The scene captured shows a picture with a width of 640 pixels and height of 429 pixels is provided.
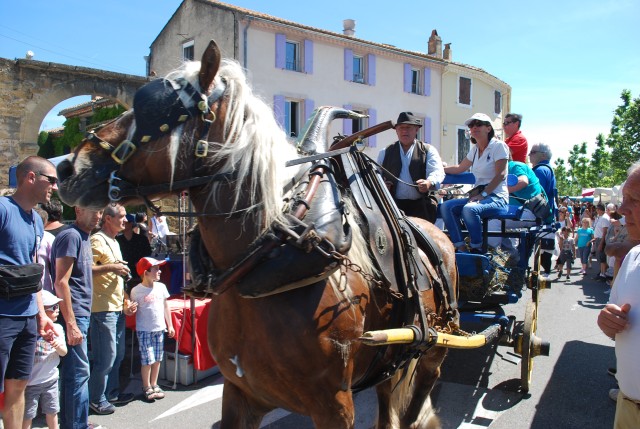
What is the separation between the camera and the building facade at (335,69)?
18.8 m

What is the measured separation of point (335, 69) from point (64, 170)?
2028 centimetres

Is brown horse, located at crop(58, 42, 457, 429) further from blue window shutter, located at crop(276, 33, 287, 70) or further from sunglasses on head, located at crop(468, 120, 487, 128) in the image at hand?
blue window shutter, located at crop(276, 33, 287, 70)

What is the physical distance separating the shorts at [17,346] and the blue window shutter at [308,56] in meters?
18.4

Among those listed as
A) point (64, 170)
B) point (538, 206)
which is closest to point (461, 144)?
point (538, 206)

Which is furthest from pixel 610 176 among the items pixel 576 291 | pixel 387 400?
pixel 387 400

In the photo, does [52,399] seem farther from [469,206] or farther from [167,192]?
[469,206]

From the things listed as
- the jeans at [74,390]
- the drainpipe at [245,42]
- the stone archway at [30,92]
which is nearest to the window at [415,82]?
the drainpipe at [245,42]

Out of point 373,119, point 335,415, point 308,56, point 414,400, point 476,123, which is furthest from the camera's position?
point 373,119

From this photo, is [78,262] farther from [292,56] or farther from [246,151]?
[292,56]

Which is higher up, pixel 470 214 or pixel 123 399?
pixel 470 214

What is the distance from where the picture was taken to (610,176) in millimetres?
33844

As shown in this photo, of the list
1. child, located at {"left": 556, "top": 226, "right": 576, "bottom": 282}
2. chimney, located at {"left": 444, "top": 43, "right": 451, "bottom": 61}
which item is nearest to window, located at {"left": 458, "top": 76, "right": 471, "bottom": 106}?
chimney, located at {"left": 444, "top": 43, "right": 451, "bottom": 61}

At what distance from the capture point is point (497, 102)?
1160 inches

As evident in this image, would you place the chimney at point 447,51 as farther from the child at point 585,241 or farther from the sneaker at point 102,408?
the sneaker at point 102,408
